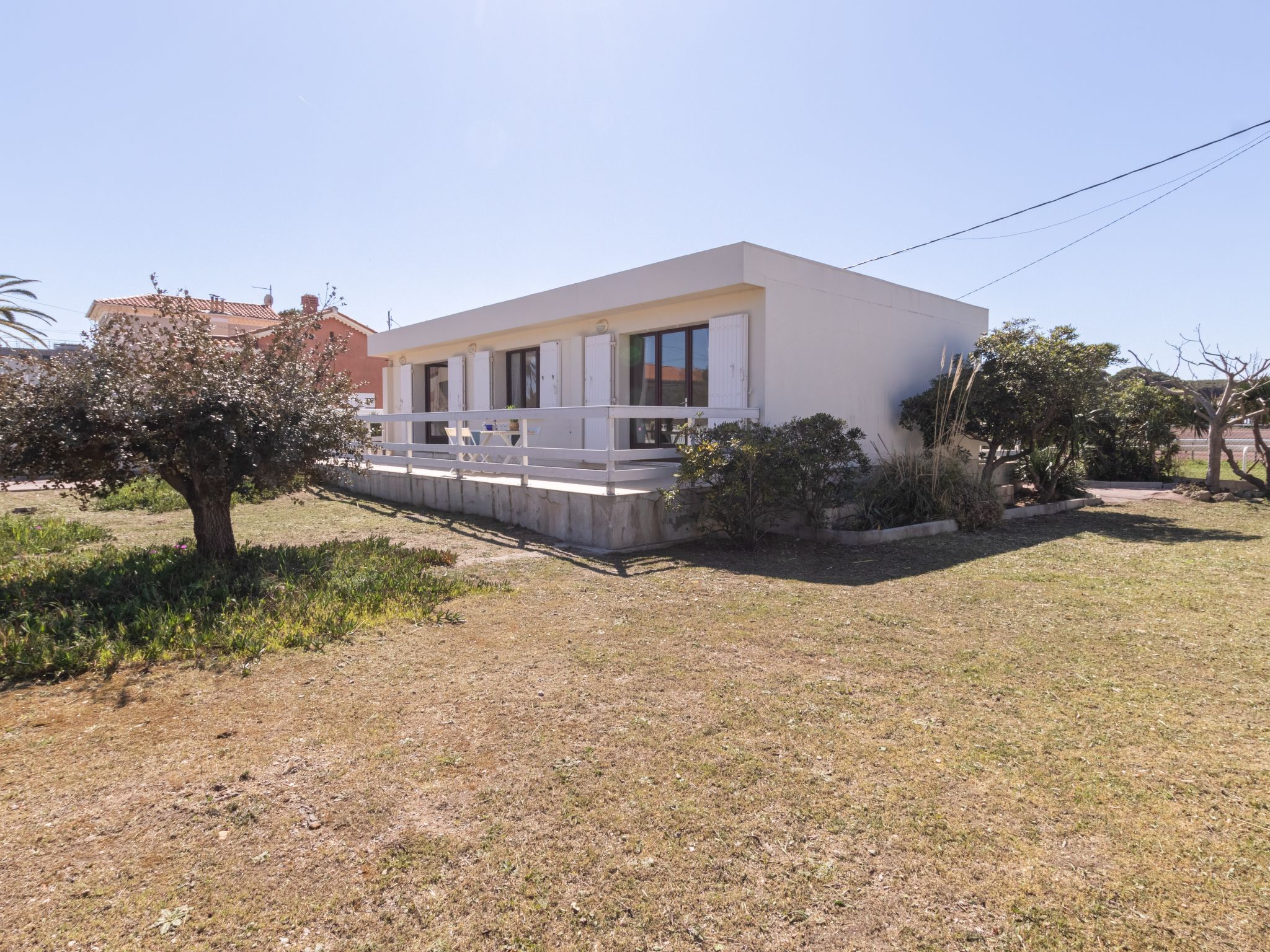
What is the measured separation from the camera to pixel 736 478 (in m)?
6.98

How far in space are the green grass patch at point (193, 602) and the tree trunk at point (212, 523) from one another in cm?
13

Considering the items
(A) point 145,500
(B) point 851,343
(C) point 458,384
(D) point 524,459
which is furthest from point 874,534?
(C) point 458,384

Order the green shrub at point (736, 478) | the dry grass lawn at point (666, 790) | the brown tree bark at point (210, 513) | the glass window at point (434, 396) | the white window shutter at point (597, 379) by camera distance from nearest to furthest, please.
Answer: the dry grass lawn at point (666, 790) → the brown tree bark at point (210, 513) → the green shrub at point (736, 478) → the white window shutter at point (597, 379) → the glass window at point (434, 396)

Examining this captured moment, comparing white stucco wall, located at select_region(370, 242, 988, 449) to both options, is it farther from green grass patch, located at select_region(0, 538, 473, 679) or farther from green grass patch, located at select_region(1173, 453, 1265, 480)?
green grass patch, located at select_region(1173, 453, 1265, 480)

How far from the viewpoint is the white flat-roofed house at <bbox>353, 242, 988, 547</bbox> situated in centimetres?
893

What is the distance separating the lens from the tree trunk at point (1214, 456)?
11566 millimetres

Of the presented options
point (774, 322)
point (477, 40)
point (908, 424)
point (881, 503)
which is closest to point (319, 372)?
point (477, 40)

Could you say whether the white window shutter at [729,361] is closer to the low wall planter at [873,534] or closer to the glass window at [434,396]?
the low wall planter at [873,534]

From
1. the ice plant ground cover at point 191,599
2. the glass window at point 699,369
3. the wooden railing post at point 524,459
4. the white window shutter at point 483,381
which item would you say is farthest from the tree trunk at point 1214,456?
the white window shutter at point 483,381

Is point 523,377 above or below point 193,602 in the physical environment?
above

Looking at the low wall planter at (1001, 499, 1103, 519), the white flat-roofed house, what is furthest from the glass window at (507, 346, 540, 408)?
the low wall planter at (1001, 499, 1103, 519)

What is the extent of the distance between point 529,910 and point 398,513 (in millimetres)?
8339

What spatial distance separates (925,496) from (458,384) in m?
10.1

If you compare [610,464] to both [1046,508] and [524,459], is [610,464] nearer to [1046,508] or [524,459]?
[524,459]
